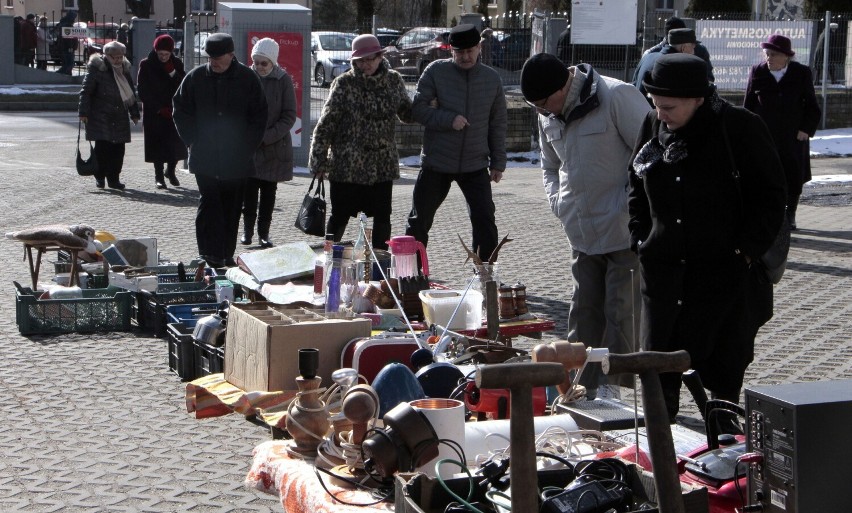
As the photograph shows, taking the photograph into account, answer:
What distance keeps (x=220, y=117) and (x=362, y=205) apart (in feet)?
4.20

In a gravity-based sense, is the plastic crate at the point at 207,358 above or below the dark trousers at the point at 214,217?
below

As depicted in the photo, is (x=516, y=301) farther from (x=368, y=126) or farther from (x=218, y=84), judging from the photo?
(x=218, y=84)

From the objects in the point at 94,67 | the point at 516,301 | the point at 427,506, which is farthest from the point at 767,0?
the point at 427,506

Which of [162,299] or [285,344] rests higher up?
[285,344]

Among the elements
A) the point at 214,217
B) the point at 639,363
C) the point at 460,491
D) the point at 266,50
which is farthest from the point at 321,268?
the point at 266,50

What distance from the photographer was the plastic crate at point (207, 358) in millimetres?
5719

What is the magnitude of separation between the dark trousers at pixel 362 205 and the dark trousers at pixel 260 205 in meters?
1.96

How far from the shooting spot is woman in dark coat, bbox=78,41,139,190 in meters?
13.6

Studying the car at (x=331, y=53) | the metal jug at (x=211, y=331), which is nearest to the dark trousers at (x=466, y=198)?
the metal jug at (x=211, y=331)

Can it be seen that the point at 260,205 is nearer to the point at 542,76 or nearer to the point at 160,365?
the point at 160,365

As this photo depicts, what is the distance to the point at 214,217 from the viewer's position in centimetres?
882

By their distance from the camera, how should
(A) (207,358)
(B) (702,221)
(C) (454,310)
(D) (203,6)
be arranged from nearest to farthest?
(B) (702,221), (C) (454,310), (A) (207,358), (D) (203,6)

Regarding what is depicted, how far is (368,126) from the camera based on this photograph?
320 inches

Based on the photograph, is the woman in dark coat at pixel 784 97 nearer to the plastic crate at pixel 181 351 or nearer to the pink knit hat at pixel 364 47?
the pink knit hat at pixel 364 47
